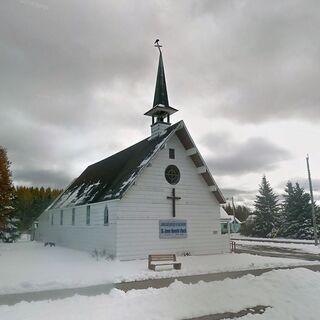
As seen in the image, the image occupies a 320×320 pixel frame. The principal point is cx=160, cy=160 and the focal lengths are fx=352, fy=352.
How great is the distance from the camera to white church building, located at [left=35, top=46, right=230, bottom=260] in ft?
72.3

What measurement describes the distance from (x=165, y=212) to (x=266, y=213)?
1315 inches

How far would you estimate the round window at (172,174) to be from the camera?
2443cm

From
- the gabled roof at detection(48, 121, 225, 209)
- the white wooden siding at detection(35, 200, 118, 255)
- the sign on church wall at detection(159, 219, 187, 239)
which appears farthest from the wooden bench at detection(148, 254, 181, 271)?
the gabled roof at detection(48, 121, 225, 209)

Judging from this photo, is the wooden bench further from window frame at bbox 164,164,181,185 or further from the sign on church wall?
window frame at bbox 164,164,181,185

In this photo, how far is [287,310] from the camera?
961cm

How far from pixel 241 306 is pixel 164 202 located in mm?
13949

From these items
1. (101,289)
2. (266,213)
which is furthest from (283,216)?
(101,289)

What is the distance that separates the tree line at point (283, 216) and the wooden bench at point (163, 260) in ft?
112

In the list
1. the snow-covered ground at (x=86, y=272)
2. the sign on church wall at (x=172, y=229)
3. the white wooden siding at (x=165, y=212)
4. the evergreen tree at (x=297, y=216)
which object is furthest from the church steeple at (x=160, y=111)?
the evergreen tree at (x=297, y=216)

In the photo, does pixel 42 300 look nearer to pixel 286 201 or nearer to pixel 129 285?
pixel 129 285

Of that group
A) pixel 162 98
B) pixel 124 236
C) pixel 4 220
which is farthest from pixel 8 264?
pixel 4 220

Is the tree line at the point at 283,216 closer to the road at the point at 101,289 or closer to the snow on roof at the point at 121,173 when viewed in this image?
the snow on roof at the point at 121,173

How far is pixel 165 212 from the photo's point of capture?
931 inches

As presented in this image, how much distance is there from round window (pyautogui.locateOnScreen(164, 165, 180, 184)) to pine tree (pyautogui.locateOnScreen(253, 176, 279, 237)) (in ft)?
104
